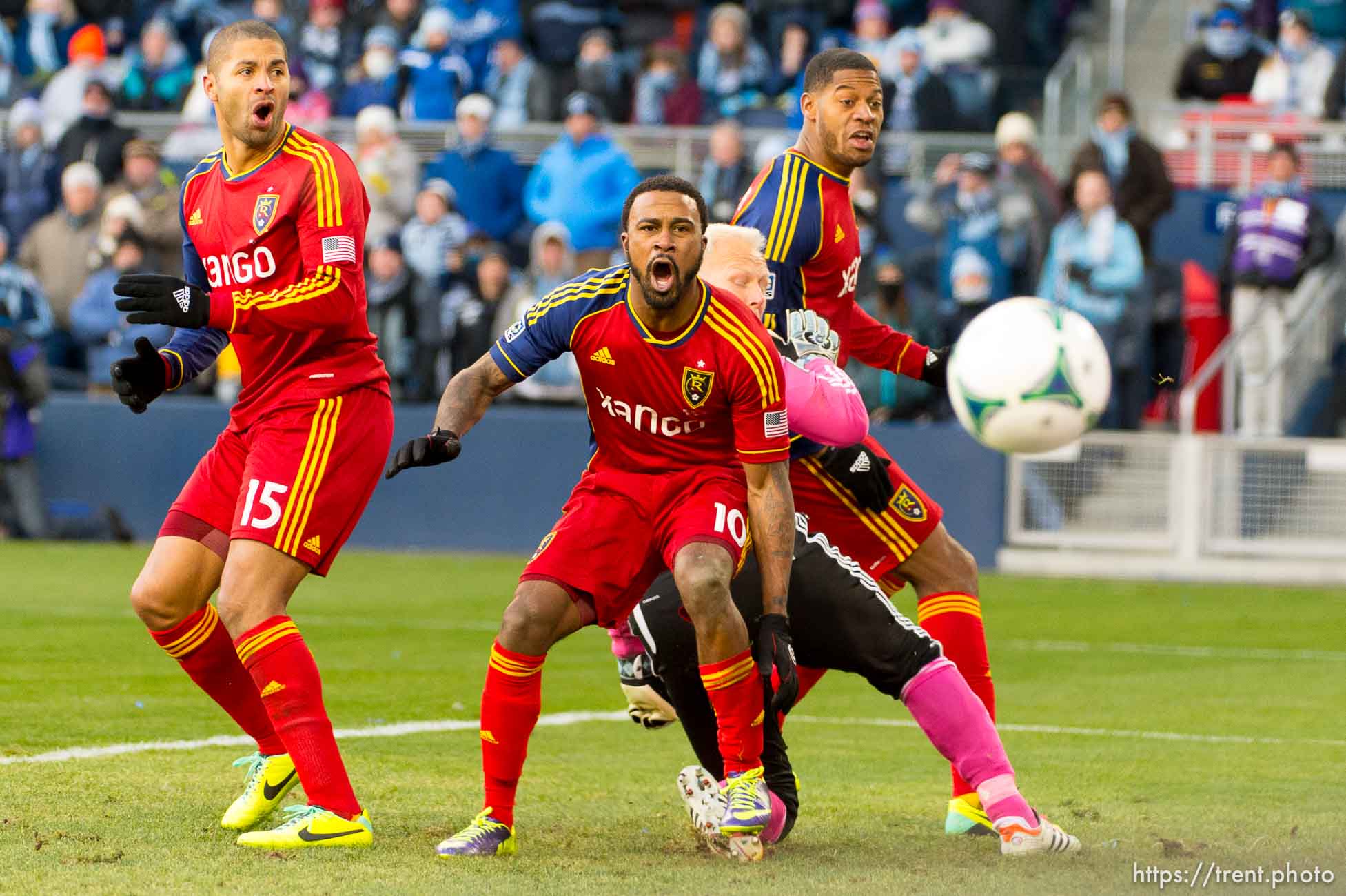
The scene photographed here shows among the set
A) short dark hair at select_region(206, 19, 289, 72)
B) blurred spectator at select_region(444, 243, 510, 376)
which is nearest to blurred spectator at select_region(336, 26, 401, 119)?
blurred spectator at select_region(444, 243, 510, 376)

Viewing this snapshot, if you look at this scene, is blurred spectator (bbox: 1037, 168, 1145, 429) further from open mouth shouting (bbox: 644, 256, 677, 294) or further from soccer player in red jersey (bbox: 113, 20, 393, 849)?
open mouth shouting (bbox: 644, 256, 677, 294)

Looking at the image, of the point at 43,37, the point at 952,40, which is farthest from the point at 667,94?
the point at 43,37

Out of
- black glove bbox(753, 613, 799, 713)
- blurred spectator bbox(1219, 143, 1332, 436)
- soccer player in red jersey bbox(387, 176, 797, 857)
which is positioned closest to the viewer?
A: black glove bbox(753, 613, 799, 713)

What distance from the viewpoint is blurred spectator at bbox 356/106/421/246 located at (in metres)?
→ 17.7

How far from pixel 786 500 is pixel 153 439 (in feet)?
40.6

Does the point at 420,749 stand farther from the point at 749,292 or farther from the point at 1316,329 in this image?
the point at 1316,329

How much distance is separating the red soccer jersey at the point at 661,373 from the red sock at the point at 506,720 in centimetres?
68

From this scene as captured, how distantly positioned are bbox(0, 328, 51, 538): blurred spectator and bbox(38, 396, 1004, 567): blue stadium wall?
28cm

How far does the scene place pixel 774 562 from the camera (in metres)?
5.80

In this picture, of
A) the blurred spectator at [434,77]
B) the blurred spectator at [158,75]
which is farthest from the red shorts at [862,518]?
the blurred spectator at [158,75]

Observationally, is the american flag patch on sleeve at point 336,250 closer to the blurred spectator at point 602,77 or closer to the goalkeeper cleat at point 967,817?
the goalkeeper cleat at point 967,817

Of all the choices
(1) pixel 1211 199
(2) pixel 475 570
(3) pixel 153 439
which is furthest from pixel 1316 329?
(3) pixel 153 439

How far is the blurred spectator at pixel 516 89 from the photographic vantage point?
63.5ft

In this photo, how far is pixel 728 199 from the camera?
16.7 meters
